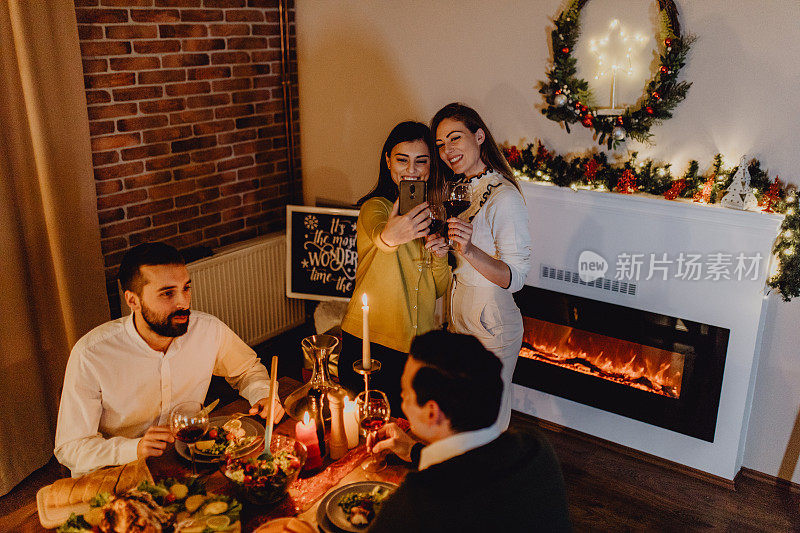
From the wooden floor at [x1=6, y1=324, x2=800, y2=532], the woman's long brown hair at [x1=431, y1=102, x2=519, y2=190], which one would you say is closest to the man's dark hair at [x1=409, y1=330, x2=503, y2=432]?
the woman's long brown hair at [x1=431, y1=102, x2=519, y2=190]

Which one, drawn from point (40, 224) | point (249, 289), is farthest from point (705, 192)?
point (40, 224)

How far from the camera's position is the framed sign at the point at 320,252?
3764 mm

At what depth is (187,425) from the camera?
5.20ft

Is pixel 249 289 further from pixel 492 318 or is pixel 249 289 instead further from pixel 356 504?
pixel 356 504

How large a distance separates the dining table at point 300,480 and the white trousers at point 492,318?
2.48 feet

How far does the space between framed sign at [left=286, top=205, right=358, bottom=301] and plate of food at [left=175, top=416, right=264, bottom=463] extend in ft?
6.78

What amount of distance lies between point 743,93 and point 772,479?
174 centimetres

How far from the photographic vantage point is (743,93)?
2.65 meters

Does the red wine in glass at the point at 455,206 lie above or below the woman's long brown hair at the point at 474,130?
→ below

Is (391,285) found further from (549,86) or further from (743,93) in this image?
(743,93)

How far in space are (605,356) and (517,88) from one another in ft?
4.66

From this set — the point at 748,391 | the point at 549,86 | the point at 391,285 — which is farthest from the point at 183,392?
the point at 748,391

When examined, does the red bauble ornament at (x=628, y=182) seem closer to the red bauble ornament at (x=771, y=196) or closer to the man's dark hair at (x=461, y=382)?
the red bauble ornament at (x=771, y=196)

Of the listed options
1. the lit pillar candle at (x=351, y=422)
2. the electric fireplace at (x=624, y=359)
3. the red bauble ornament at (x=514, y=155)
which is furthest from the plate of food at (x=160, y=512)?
the red bauble ornament at (x=514, y=155)
